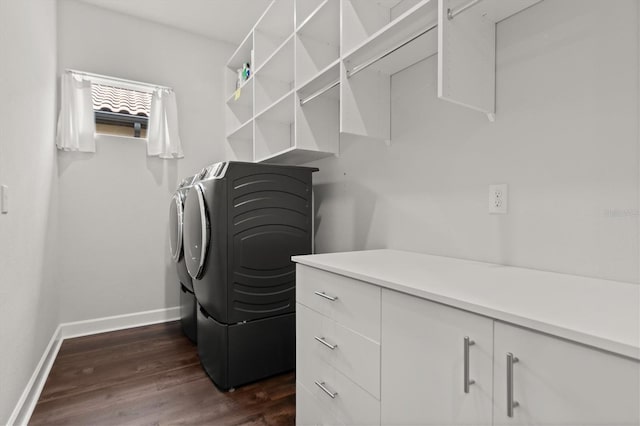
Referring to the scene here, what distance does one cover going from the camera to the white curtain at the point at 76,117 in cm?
270

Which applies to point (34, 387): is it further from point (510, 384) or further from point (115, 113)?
point (510, 384)

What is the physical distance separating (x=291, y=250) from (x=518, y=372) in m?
1.54

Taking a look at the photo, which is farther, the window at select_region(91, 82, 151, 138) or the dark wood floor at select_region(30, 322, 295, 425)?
the window at select_region(91, 82, 151, 138)

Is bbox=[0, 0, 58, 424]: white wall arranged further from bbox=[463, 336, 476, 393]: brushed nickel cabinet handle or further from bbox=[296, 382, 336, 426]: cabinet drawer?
bbox=[463, 336, 476, 393]: brushed nickel cabinet handle

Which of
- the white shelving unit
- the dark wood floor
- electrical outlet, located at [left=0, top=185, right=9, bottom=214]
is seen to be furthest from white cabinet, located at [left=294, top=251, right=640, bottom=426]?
electrical outlet, located at [left=0, top=185, right=9, bottom=214]

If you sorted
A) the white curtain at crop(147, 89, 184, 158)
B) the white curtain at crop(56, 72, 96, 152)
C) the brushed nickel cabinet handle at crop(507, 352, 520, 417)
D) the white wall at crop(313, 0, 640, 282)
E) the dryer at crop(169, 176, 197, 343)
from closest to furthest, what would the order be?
the brushed nickel cabinet handle at crop(507, 352, 520, 417) < the white wall at crop(313, 0, 640, 282) < the dryer at crop(169, 176, 197, 343) < the white curtain at crop(56, 72, 96, 152) < the white curtain at crop(147, 89, 184, 158)

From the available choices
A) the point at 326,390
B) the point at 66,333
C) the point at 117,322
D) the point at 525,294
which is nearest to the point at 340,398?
the point at 326,390

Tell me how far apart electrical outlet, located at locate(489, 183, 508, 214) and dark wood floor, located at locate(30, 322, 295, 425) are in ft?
4.58

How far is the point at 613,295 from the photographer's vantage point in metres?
0.89

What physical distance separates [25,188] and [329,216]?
174cm

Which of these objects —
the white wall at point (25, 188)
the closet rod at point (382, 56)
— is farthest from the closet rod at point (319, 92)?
the white wall at point (25, 188)

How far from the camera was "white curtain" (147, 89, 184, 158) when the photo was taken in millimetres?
3092

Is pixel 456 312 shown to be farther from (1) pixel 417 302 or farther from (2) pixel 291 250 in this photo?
(2) pixel 291 250

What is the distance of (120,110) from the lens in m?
3.07
